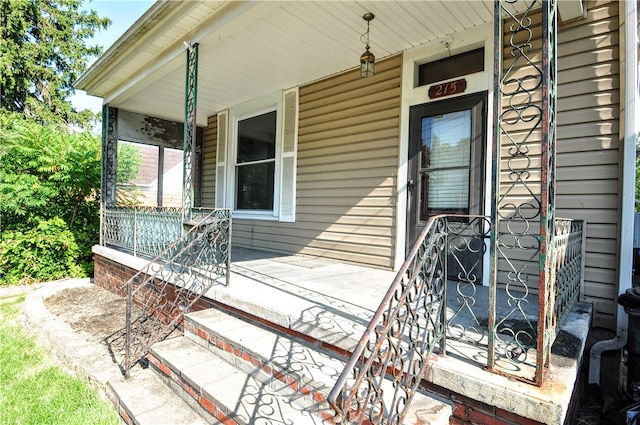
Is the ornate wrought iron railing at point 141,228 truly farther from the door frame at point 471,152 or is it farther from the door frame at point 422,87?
the door frame at point 471,152

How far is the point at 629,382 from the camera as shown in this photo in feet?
7.54

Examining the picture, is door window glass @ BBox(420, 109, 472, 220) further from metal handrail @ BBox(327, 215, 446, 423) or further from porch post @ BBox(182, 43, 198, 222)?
porch post @ BBox(182, 43, 198, 222)

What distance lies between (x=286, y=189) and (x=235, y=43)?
2.17m

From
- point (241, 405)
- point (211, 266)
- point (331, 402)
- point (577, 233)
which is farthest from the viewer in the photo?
point (211, 266)

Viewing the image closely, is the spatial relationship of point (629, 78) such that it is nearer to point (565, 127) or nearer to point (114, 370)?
point (565, 127)

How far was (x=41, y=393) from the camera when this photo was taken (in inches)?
104

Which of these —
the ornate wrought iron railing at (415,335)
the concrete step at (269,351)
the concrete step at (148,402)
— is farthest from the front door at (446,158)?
the concrete step at (148,402)

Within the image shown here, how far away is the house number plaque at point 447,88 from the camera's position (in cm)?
359

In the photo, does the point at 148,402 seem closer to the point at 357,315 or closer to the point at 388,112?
the point at 357,315

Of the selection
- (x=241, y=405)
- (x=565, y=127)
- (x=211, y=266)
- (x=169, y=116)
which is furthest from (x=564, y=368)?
(x=169, y=116)

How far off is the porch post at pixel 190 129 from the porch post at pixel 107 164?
107 inches

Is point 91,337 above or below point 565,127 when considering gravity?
below

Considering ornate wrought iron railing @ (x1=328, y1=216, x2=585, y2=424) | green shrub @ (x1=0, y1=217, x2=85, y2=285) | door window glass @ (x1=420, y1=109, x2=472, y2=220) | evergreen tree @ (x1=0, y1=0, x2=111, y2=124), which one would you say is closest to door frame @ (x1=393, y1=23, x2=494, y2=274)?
door window glass @ (x1=420, y1=109, x2=472, y2=220)

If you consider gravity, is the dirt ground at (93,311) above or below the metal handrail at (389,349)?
below
